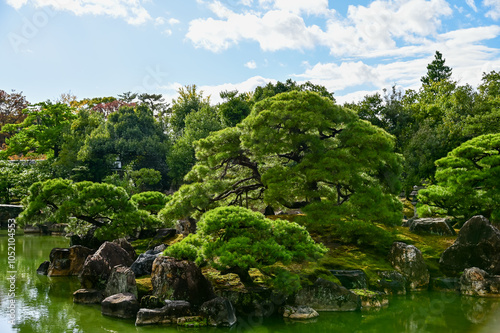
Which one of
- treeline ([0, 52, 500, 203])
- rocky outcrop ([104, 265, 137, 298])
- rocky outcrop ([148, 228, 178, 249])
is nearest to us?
rocky outcrop ([104, 265, 137, 298])

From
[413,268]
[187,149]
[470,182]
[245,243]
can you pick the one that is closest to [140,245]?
[245,243]

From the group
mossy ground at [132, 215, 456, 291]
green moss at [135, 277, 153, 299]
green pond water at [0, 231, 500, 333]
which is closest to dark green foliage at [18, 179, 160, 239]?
mossy ground at [132, 215, 456, 291]

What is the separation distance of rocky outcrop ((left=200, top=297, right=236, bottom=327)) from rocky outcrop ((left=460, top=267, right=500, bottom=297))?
19.8 ft

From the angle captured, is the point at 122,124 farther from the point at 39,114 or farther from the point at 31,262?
the point at 31,262

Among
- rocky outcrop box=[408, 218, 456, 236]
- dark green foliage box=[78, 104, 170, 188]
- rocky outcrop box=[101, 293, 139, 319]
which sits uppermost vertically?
dark green foliage box=[78, 104, 170, 188]

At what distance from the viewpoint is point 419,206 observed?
14047mm

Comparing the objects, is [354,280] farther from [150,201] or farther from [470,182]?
[150,201]

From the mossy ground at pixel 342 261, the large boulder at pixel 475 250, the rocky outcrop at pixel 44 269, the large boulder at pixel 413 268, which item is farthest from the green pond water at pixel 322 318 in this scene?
the rocky outcrop at pixel 44 269

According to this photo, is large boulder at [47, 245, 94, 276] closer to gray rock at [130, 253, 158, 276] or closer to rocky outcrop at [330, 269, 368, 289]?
gray rock at [130, 253, 158, 276]

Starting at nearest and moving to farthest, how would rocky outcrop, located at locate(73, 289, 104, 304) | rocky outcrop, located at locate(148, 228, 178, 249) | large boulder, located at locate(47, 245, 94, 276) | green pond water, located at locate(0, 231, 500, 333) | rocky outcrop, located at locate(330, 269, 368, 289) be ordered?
green pond water, located at locate(0, 231, 500, 333), rocky outcrop, located at locate(73, 289, 104, 304), rocky outcrop, located at locate(330, 269, 368, 289), large boulder, located at locate(47, 245, 94, 276), rocky outcrop, located at locate(148, 228, 178, 249)

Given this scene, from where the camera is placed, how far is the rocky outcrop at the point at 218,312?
7.84m

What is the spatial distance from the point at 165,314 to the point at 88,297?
261 centimetres

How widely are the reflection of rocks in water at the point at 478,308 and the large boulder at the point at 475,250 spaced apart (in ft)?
4.18

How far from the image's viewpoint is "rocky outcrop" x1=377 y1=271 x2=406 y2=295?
10203mm
